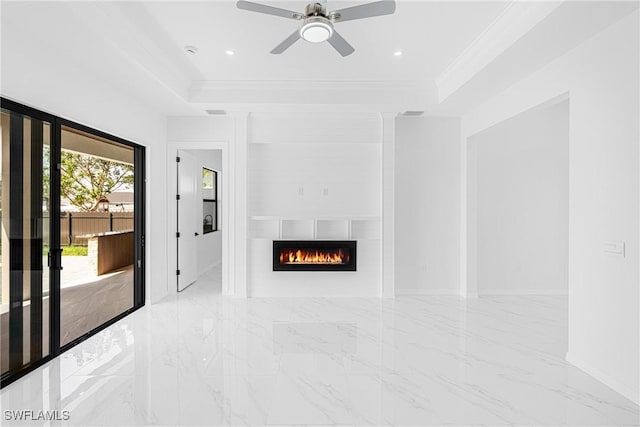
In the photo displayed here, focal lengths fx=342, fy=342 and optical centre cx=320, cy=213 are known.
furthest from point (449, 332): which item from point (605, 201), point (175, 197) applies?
point (175, 197)

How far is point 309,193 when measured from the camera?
4.95 meters

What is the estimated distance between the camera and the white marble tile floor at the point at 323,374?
2115 mm

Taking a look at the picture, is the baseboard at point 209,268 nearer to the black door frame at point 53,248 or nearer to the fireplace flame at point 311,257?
the fireplace flame at point 311,257

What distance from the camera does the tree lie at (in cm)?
337

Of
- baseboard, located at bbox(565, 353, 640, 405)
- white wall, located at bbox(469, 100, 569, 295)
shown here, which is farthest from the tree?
white wall, located at bbox(469, 100, 569, 295)

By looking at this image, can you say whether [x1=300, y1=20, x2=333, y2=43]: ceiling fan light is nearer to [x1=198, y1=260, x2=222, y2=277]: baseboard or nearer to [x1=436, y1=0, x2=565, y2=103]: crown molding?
[x1=436, y1=0, x2=565, y2=103]: crown molding

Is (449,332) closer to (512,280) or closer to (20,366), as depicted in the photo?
(512,280)

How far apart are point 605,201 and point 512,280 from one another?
2798 mm

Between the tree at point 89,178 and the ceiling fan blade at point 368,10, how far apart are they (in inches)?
110

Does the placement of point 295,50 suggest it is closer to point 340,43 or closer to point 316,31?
point 340,43

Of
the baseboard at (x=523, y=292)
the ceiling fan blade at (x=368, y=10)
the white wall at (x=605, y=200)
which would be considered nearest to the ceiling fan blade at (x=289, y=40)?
the ceiling fan blade at (x=368, y=10)

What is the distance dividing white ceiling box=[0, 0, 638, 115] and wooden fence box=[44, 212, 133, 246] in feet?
4.60

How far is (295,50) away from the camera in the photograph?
3.46 metres

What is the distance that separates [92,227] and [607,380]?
5460mm
